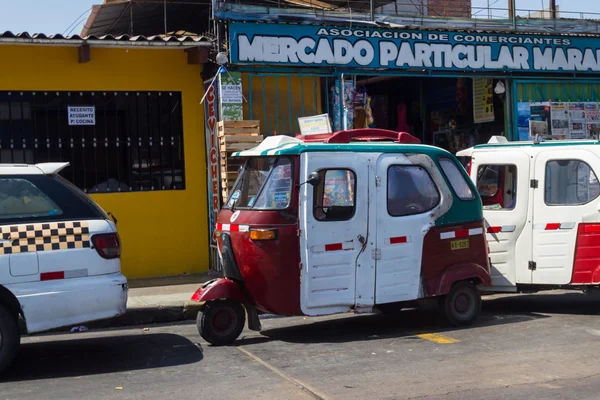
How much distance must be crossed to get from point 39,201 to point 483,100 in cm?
950

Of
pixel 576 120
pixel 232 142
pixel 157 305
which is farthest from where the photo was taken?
pixel 576 120

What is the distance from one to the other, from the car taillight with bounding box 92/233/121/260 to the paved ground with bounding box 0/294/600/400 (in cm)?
102

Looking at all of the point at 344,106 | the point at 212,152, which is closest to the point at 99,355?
the point at 212,152

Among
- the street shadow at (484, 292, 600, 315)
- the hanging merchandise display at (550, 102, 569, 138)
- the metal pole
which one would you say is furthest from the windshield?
the hanging merchandise display at (550, 102, 569, 138)

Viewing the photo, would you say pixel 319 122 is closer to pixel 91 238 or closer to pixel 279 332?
pixel 279 332

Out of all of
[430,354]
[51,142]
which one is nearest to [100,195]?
[51,142]

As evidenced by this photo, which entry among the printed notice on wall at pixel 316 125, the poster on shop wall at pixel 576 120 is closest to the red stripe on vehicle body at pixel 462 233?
the printed notice on wall at pixel 316 125

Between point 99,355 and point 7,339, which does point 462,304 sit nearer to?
point 99,355

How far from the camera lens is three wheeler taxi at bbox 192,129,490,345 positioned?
7.74 meters

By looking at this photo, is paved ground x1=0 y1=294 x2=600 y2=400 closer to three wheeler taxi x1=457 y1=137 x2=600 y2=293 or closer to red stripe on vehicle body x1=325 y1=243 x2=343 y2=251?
three wheeler taxi x1=457 y1=137 x2=600 y2=293

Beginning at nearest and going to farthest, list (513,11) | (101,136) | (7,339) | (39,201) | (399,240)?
(7,339) < (39,201) < (399,240) < (101,136) < (513,11)

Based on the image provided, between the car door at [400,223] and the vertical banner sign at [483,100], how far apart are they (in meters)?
6.35

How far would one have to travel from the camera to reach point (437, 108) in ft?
51.3

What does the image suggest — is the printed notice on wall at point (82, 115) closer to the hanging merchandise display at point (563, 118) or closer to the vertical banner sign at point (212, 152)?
the vertical banner sign at point (212, 152)
